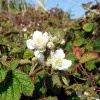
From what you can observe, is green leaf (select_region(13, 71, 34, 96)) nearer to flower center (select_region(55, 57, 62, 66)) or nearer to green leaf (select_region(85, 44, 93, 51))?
flower center (select_region(55, 57, 62, 66))

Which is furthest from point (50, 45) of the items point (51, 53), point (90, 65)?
point (90, 65)

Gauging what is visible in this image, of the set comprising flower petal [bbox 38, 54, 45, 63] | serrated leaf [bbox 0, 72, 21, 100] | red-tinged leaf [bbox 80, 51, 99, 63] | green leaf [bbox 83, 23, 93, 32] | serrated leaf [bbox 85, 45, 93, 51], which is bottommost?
serrated leaf [bbox 0, 72, 21, 100]

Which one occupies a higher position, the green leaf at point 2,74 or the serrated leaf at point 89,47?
the serrated leaf at point 89,47

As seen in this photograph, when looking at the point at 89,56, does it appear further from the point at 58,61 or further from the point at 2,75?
the point at 2,75

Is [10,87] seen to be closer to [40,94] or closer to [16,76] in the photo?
[16,76]

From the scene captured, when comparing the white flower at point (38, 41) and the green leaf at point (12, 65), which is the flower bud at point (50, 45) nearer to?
the white flower at point (38, 41)

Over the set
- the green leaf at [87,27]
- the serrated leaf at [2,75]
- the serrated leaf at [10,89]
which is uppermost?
the green leaf at [87,27]

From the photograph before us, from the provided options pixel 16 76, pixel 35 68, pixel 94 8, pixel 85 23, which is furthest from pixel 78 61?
pixel 94 8

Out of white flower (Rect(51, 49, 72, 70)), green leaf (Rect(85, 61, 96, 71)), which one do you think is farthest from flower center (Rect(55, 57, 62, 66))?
green leaf (Rect(85, 61, 96, 71))

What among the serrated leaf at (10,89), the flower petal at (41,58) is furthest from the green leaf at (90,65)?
the serrated leaf at (10,89)
